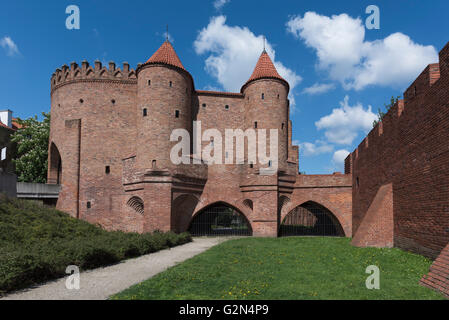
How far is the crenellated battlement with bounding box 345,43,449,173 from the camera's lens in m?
8.00

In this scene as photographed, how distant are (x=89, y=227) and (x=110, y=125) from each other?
880cm

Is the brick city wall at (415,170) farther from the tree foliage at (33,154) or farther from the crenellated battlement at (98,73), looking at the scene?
the tree foliage at (33,154)

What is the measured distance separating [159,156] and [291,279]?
43.9ft

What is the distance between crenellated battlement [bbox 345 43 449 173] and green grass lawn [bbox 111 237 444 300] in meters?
4.94

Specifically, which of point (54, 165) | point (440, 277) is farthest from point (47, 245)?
point (54, 165)

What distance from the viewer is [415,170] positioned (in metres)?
9.45

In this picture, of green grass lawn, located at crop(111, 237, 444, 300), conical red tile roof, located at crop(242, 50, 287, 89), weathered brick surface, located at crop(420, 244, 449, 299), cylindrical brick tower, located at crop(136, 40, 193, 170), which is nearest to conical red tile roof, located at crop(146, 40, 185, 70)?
cylindrical brick tower, located at crop(136, 40, 193, 170)

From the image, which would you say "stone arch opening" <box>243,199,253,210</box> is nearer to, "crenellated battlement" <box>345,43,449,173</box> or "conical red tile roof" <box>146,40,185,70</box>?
"crenellated battlement" <box>345,43,449,173</box>

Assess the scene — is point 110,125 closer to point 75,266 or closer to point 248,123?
point 248,123

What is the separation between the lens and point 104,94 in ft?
70.9

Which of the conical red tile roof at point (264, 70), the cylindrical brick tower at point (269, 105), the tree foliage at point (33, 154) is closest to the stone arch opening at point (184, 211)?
the cylindrical brick tower at point (269, 105)

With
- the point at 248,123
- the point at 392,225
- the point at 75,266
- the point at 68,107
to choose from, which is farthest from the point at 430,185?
the point at 68,107

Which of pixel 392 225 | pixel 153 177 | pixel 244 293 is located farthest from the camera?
pixel 153 177

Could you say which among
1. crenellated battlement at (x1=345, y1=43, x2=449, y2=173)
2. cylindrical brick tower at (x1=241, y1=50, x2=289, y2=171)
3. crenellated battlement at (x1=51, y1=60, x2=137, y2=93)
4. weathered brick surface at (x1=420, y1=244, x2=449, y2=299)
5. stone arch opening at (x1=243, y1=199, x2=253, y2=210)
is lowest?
weathered brick surface at (x1=420, y1=244, x2=449, y2=299)
